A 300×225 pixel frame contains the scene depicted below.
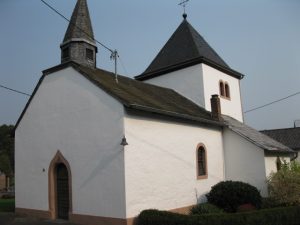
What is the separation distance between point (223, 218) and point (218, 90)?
12686 millimetres

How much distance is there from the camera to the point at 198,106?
2212 centimetres

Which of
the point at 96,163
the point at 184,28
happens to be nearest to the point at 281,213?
the point at 96,163

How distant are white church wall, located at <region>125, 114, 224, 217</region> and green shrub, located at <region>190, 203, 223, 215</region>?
58 cm

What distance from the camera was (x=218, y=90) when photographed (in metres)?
23.8

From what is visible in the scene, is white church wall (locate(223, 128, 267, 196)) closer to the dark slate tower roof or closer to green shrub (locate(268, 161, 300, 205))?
green shrub (locate(268, 161, 300, 205))

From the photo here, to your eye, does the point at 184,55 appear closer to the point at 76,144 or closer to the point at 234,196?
the point at 234,196

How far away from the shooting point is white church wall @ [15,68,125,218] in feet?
44.4

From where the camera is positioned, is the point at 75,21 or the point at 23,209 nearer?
the point at 23,209

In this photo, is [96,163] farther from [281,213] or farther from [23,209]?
[281,213]

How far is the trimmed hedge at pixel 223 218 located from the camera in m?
12.3

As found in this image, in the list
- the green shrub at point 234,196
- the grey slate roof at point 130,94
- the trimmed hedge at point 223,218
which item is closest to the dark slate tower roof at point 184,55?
the grey slate roof at point 130,94

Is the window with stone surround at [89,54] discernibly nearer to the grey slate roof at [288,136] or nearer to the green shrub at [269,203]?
the green shrub at [269,203]

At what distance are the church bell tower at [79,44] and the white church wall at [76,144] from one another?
189 cm

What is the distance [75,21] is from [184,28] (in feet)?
35.2
